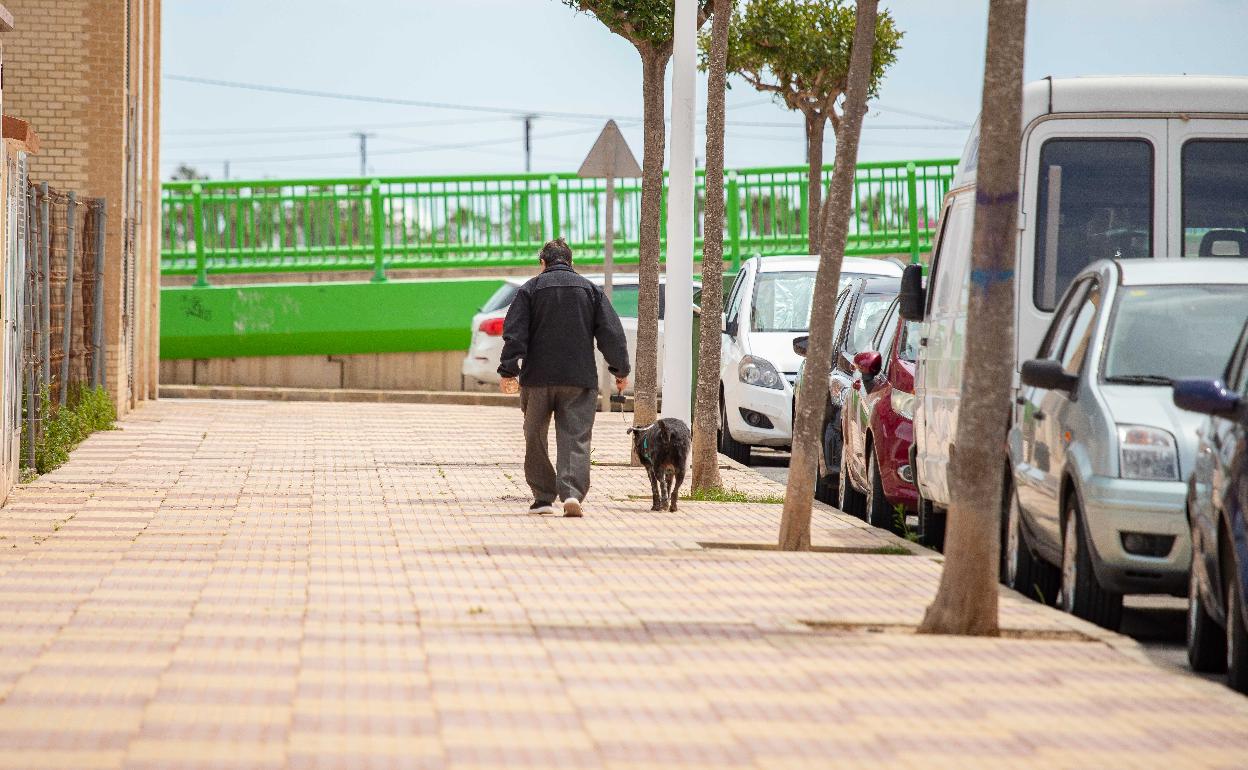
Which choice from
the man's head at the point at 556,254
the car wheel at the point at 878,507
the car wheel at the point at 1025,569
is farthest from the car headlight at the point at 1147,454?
the man's head at the point at 556,254

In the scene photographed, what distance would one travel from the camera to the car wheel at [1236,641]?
280 inches

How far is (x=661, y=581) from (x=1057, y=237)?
10.6 feet

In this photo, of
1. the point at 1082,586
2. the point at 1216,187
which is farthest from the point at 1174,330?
the point at 1216,187

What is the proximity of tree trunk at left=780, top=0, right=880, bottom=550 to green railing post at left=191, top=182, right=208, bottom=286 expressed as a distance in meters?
20.6

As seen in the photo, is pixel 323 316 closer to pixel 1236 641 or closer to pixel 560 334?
pixel 560 334

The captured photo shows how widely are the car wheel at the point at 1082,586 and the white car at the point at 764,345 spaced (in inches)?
346

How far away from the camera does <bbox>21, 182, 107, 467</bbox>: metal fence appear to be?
1536 centimetres

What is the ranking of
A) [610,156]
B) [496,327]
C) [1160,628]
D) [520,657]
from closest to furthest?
[520,657] < [1160,628] < [610,156] < [496,327]

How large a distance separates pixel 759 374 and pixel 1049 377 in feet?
31.2

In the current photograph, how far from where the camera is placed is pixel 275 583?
9336 mm

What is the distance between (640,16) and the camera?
18.0 metres

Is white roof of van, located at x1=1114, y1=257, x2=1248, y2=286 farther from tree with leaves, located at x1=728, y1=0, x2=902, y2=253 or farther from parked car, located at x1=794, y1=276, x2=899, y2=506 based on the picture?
tree with leaves, located at x1=728, y1=0, x2=902, y2=253

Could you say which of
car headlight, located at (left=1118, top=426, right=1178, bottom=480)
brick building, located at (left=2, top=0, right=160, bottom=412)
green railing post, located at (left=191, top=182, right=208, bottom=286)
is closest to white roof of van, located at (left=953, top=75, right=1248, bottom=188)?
car headlight, located at (left=1118, top=426, right=1178, bottom=480)

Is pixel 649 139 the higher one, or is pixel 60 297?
pixel 649 139
